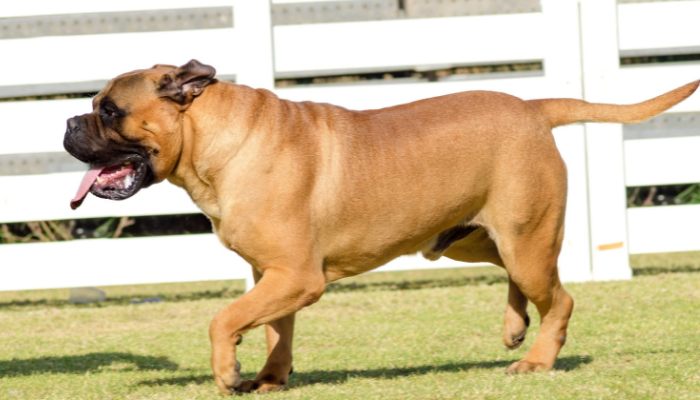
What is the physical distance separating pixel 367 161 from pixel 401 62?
3.52 meters

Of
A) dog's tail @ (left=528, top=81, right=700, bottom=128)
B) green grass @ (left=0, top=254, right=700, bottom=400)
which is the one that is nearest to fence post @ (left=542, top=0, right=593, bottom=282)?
green grass @ (left=0, top=254, right=700, bottom=400)

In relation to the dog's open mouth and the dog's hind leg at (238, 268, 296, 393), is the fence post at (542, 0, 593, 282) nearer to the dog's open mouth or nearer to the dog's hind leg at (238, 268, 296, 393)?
the dog's hind leg at (238, 268, 296, 393)

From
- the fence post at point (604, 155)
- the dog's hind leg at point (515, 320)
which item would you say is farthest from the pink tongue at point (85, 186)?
the fence post at point (604, 155)

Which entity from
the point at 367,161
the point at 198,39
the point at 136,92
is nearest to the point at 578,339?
the point at 367,161

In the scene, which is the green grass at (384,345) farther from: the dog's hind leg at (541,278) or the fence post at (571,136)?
the fence post at (571,136)

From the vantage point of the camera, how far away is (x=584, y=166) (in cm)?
794

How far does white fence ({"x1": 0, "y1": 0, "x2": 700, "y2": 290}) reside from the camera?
7832mm

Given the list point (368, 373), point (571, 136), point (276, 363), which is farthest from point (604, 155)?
point (276, 363)

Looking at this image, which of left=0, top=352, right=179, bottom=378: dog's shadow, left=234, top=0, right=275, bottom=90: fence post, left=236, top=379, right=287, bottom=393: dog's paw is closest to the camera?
left=236, top=379, right=287, bottom=393: dog's paw

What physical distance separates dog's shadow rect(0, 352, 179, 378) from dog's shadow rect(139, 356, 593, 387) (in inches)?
18.0

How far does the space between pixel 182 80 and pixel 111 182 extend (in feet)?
2.01

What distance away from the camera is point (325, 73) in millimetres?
8031

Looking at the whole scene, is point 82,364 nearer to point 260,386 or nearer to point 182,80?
point 260,386

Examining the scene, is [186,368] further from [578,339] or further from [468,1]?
[468,1]
